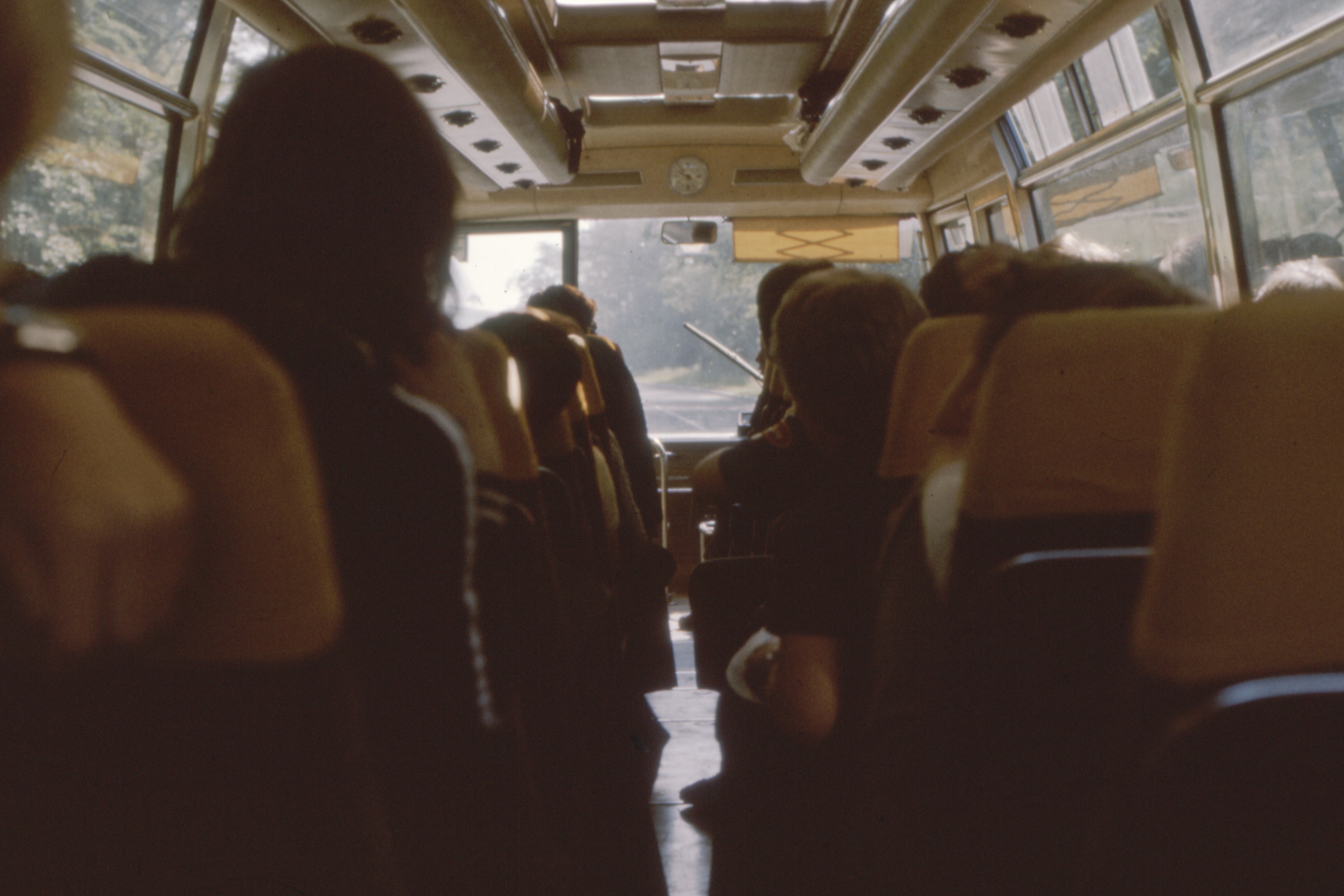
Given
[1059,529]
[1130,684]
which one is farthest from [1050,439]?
[1130,684]

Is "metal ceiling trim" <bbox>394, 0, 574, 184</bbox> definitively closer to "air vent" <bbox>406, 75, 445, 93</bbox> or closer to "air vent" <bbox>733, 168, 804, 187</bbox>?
"air vent" <bbox>406, 75, 445, 93</bbox>

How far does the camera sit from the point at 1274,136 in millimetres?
2898

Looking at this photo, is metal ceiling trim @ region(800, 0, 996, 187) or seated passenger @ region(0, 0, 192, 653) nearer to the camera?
seated passenger @ region(0, 0, 192, 653)

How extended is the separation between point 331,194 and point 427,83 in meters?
2.96

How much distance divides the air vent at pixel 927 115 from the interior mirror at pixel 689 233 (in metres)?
1.95

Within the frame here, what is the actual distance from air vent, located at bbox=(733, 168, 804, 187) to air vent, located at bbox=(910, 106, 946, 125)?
1.74 m

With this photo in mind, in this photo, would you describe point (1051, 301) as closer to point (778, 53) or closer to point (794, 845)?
point (794, 845)

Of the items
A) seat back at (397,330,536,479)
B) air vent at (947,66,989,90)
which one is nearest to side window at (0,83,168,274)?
seat back at (397,330,536,479)

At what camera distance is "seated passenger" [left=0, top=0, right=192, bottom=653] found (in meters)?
0.55

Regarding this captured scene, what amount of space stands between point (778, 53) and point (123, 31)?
10.8 feet

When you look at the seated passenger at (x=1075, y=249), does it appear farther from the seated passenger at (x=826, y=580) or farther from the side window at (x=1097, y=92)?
the side window at (x=1097, y=92)

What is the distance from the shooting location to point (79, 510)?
1.91 feet

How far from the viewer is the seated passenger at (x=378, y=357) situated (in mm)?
788

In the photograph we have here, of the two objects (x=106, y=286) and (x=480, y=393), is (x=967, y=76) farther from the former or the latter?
(x=106, y=286)
